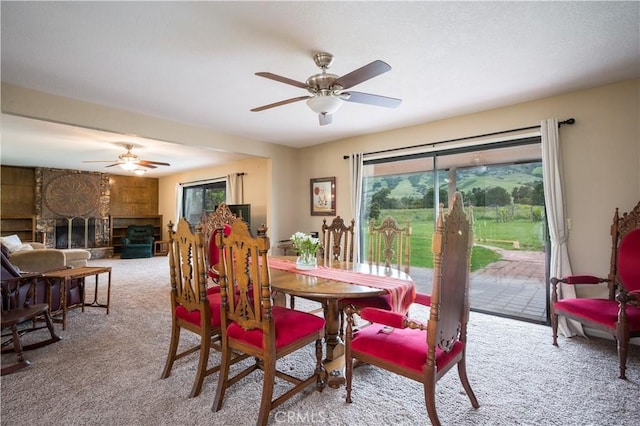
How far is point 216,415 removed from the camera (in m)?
1.86

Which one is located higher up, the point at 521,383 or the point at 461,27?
the point at 461,27

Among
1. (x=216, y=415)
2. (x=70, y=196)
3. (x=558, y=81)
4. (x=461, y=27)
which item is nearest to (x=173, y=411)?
(x=216, y=415)

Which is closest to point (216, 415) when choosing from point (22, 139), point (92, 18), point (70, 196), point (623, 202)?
point (92, 18)

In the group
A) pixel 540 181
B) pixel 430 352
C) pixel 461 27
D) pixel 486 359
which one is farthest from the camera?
pixel 540 181

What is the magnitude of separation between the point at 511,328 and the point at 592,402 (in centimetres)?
131

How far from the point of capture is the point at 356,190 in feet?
15.9

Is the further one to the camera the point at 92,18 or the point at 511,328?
the point at 511,328

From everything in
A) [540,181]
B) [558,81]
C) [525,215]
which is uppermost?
Result: [558,81]

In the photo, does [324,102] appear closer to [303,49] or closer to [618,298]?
[303,49]

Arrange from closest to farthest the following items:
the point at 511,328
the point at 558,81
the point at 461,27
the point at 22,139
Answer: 1. the point at 461,27
2. the point at 558,81
3. the point at 511,328
4. the point at 22,139

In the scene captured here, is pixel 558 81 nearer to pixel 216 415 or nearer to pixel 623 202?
pixel 623 202

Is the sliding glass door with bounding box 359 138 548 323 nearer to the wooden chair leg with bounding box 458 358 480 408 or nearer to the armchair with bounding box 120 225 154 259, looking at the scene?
the wooden chair leg with bounding box 458 358 480 408

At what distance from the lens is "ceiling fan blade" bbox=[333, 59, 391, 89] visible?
1.90 m

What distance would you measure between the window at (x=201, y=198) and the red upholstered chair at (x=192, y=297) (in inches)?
213
